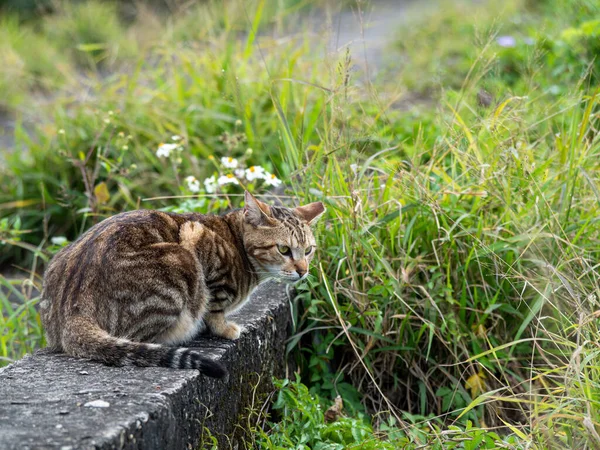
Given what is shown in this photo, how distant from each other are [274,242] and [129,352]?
0.84m

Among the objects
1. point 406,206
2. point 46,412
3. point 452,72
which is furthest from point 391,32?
point 46,412

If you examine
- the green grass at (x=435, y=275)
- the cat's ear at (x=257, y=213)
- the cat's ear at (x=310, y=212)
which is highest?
the cat's ear at (x=257, y=213)

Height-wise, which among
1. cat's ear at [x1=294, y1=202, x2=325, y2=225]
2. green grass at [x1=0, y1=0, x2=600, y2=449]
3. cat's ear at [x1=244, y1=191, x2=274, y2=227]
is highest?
cat's ear at [x1=244, y1=191, x2=274, y2=227]

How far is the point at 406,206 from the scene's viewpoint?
3598mm

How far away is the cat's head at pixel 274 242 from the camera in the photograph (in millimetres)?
3213

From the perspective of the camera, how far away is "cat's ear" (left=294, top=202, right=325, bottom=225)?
132 inches

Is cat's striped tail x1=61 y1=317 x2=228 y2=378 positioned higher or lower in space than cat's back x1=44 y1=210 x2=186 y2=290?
A: lower

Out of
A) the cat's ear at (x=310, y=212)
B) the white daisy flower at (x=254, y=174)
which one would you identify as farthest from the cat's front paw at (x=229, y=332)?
the white daisy flower at (x=254, y=174)

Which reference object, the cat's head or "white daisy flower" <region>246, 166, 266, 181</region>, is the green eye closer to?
the cat's head

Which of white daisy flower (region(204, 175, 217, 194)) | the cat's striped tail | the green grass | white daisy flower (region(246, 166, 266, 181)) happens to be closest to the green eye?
the green grass

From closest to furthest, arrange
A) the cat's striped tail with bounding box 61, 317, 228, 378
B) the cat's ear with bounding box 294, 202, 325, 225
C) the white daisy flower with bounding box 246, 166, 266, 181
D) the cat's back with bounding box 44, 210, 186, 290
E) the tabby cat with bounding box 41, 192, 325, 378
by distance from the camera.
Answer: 1. the cat's striped tail with bounding box 61, 317, 228, 378
2. the tabby cat with bounding box 41, 192, 325, 378
3. the cat's back with bounding box 44, 210, 186, 290
4. the cat's ear with bounding box 294, 202, 325, 225
5. the white daisy flower with bounding box 246, 166, 266, 181

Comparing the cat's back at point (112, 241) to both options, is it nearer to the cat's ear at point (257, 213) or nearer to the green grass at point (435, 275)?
the cat's ear at point (257, 213)

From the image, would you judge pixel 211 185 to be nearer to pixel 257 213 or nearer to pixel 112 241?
pixel 257 213

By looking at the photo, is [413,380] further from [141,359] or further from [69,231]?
[69,231]
